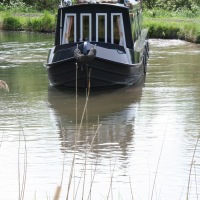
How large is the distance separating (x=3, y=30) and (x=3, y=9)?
4.40 metres

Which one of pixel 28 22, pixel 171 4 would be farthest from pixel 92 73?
pixel 171 4

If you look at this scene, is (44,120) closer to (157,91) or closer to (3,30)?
(157,91)

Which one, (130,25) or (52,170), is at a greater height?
(130,25)

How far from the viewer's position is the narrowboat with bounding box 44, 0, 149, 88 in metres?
15.1

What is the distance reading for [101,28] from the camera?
16109 mm

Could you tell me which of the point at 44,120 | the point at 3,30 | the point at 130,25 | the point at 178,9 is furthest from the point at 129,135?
the point at 178,9

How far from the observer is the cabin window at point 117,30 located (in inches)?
631

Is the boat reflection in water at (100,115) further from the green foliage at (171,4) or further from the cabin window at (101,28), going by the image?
the green foliage at (171,4)

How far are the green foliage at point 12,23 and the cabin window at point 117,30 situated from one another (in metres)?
16.0

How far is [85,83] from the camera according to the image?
1539 cm

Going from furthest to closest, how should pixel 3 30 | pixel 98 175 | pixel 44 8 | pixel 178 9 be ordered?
pixel 44 8, pixel 178 9, pixel 3 30, pixel 98 175

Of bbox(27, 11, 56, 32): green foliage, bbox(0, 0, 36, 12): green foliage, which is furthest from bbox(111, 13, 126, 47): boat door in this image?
bbox(0, 0, 36, 12): green foliage

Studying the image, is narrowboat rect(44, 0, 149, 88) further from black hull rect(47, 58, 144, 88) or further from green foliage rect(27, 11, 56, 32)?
green foliage rect(27, 11, 56, 32)

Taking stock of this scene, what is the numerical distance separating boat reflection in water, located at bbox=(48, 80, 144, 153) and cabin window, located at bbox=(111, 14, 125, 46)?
1012 mm
